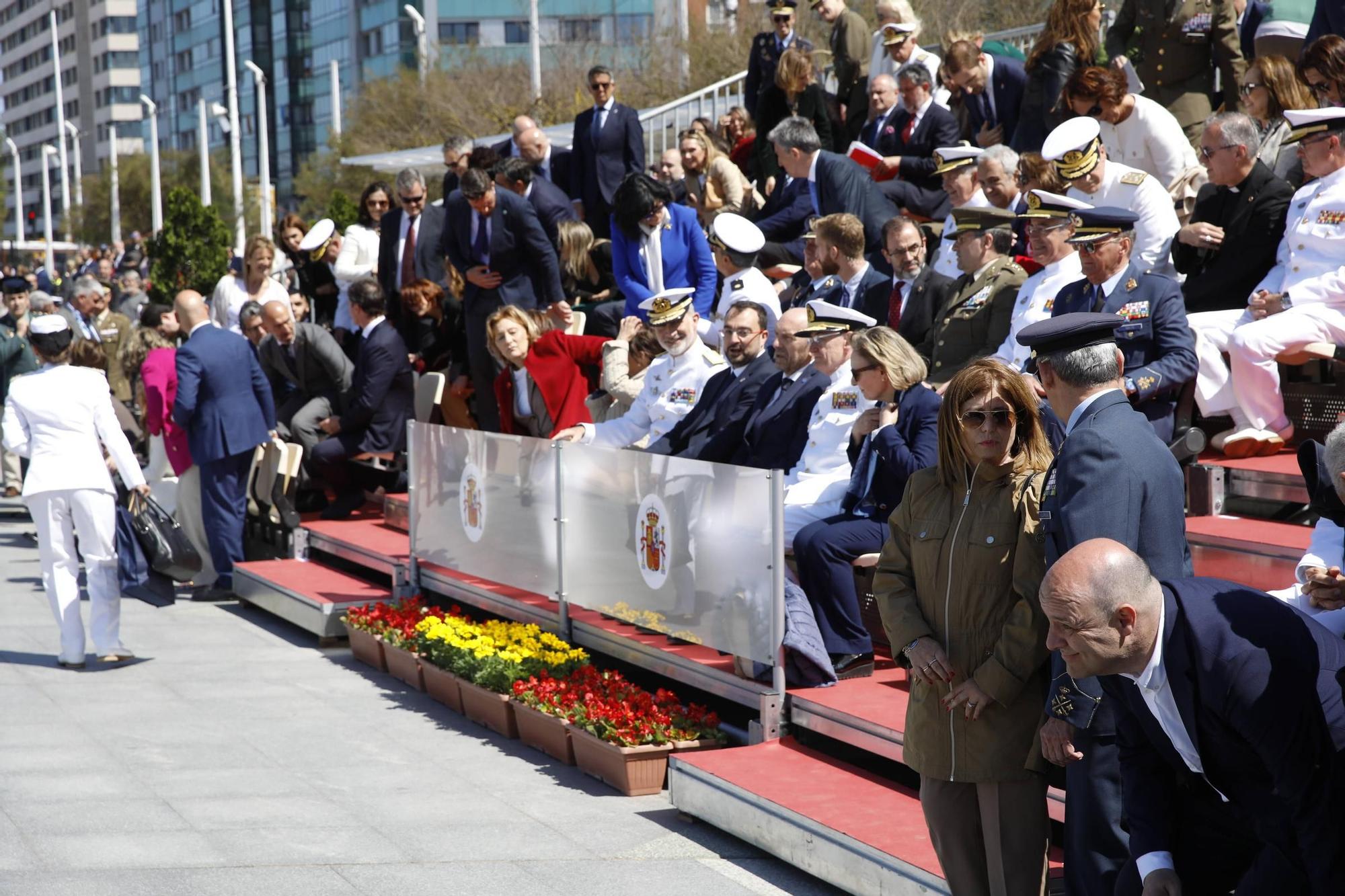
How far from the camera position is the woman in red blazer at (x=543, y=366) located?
10.1 m

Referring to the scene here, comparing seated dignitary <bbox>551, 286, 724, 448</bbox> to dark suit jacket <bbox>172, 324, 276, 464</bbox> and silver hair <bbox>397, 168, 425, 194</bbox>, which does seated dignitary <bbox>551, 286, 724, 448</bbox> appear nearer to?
dark suit jacket <bbox>172, 324, 276, 464</bbox>

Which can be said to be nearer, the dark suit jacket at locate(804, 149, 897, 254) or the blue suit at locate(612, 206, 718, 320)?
the dark suit jacket at locate(804, 149, 897, 254)

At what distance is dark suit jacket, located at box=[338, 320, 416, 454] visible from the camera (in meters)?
11.7

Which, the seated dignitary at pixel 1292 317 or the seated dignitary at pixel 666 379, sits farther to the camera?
the seated dignitary at pixel 666 379

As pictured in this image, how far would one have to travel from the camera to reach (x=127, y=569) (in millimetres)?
9414

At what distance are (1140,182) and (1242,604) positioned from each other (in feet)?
16.9

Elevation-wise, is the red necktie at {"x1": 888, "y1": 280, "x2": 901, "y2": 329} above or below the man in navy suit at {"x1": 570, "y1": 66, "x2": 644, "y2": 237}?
below

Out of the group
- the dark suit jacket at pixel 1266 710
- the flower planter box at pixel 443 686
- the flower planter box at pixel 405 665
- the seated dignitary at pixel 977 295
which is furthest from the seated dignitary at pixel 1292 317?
the flower planter box at pixel 405 665

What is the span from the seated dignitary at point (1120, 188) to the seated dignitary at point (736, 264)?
1.92 meters

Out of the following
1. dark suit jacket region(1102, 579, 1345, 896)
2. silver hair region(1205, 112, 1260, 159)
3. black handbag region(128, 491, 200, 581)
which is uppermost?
silver hair region(1205, 112, 1260, 159)

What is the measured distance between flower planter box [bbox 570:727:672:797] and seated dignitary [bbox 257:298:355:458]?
5.77 metres

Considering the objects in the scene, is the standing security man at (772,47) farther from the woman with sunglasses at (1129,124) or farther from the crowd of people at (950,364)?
the woman with sunglasses at (1129,124)

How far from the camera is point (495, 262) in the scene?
11570 millimetres

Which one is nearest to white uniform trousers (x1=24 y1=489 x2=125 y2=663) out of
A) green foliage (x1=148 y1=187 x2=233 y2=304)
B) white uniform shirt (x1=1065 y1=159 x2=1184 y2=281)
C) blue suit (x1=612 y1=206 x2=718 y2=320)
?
blue suit (x1=612 y1=206 x2=718 y2=320)
